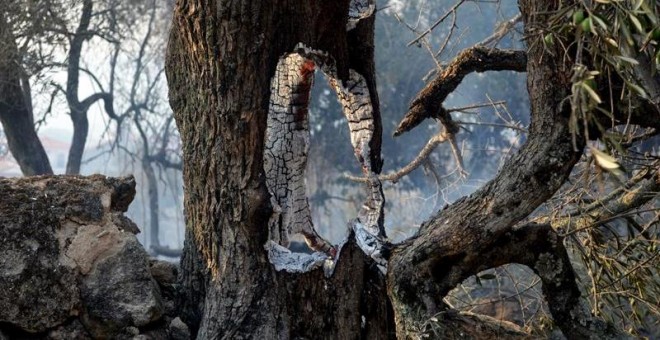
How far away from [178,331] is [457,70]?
1.89 m

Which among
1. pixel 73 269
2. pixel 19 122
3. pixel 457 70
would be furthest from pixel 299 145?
pixel 19 122

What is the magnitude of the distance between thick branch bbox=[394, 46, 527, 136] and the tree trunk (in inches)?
264

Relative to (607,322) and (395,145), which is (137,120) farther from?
(607,322)

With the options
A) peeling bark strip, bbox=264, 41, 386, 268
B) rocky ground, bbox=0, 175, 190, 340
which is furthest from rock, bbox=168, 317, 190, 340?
peeling bark strip, bbox=264, 41, 386, 268

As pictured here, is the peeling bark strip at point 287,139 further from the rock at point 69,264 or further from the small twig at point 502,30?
the small twig at point 502,30

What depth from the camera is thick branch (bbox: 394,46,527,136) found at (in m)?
4.35

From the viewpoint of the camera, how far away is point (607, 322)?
3.93 m

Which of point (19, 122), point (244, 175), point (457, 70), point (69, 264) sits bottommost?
point (69, 264)

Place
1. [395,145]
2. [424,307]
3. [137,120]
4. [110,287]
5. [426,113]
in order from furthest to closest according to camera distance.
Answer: [395,145]
[137,120]
[426,113]
[110,287]
[424,307]

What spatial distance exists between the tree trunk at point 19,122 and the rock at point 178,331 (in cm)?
661

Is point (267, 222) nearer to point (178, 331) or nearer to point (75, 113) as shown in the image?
point (178, 331)

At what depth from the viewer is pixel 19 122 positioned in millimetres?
11031

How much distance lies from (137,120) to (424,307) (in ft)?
49.1

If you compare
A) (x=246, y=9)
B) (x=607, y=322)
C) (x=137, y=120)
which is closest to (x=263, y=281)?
(x=246, y=9)
